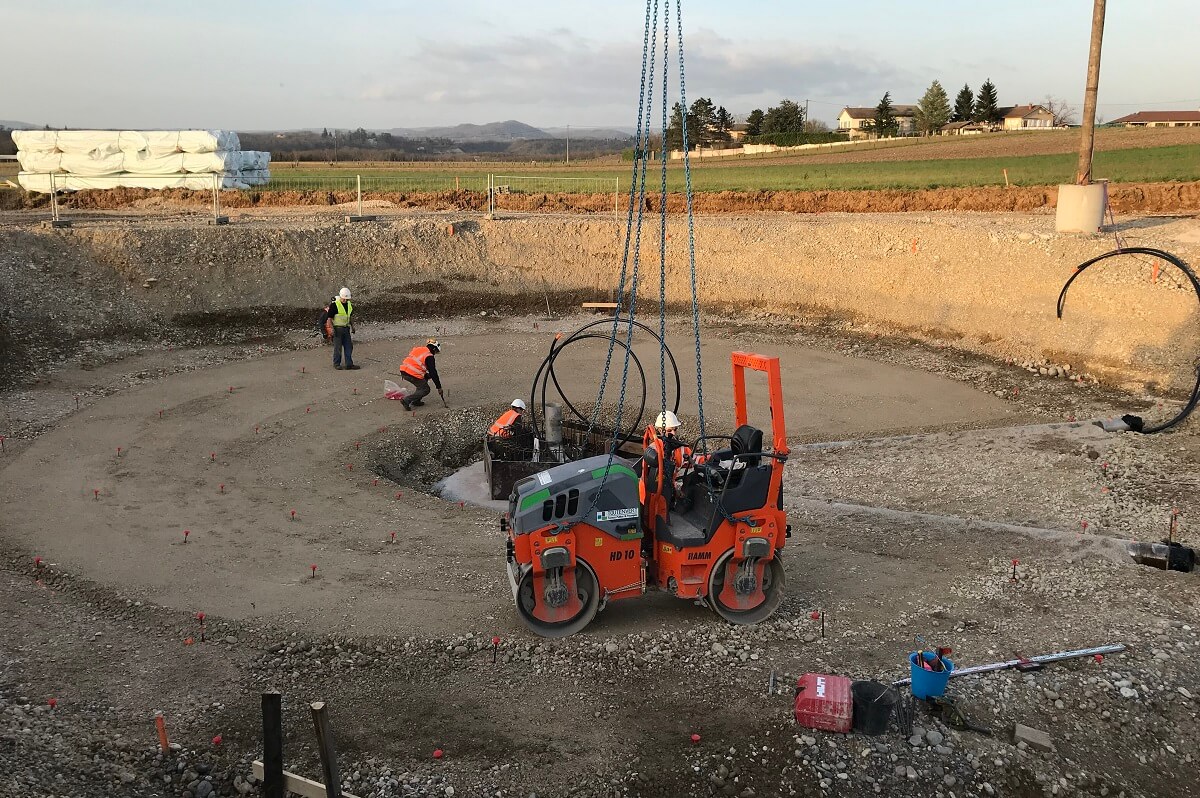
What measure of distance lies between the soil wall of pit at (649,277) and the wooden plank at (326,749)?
54.0 feet

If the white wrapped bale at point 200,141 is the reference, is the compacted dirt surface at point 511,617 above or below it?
below

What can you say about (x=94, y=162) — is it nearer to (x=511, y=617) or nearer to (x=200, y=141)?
(x=200, y=141)

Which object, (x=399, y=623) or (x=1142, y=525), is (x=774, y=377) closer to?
(x=399, y=623)

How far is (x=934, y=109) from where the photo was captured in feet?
287

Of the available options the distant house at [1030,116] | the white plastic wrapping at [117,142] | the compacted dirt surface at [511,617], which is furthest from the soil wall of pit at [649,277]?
the distant house at [1030,116]

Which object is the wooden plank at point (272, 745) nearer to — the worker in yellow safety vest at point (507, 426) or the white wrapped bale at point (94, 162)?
the worker in yellow safety vest at point (507, 426)

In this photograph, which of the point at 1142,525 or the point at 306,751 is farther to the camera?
the point at 1142,525

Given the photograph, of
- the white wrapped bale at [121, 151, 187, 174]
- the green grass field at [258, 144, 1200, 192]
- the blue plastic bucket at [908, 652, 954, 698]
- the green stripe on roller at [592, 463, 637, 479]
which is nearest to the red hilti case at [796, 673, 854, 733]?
the blue plastic bucket at [908, 652, 954, 698]

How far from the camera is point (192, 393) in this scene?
17594 mm

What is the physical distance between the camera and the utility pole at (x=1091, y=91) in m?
23.3

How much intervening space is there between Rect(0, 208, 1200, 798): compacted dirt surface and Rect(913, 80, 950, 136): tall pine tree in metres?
77.0

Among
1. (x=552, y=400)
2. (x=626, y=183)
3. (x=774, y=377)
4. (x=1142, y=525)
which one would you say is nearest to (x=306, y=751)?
(x=774, y=377)

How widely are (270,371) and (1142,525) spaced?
618 inches

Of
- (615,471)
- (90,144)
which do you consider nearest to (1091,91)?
(615,471)
